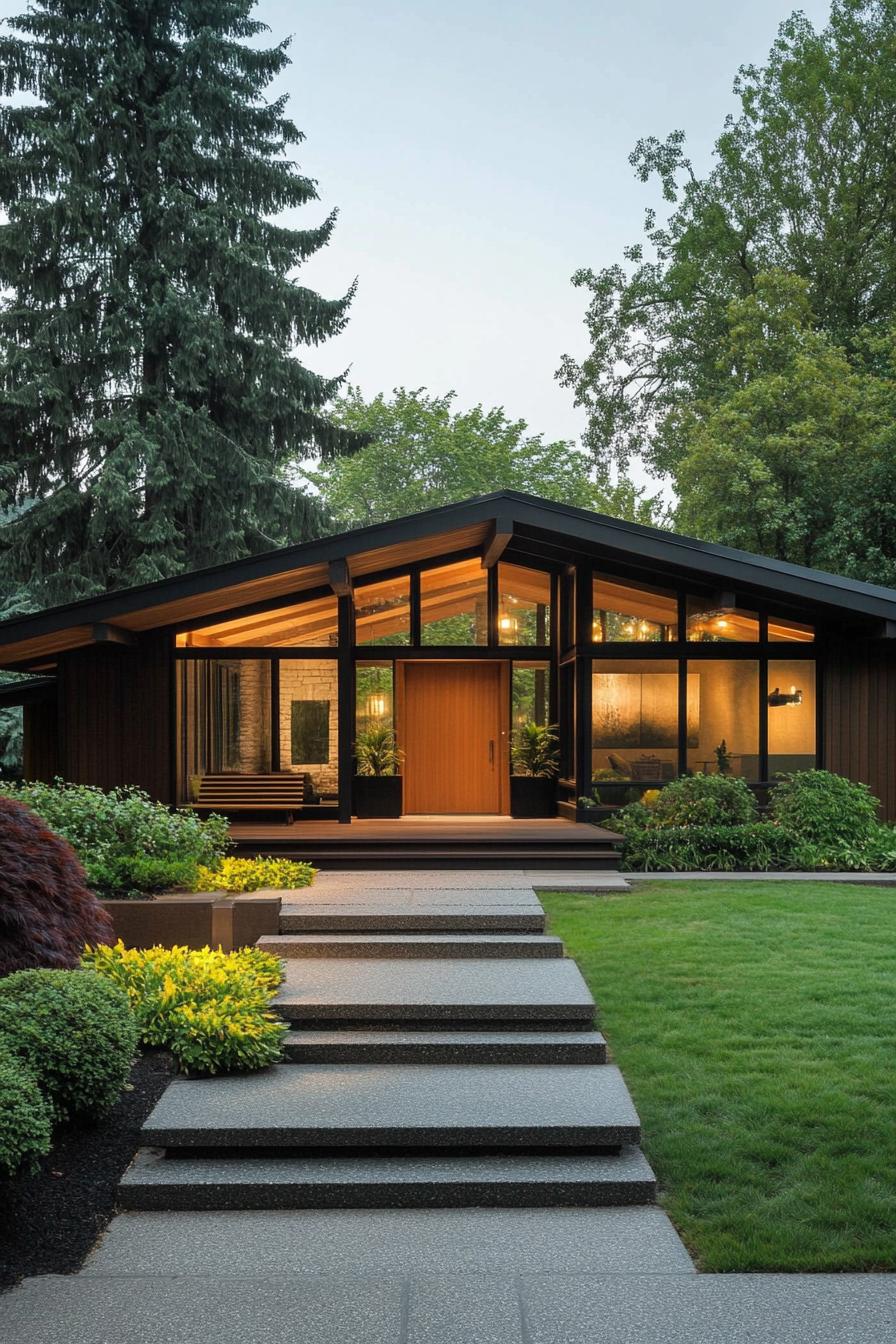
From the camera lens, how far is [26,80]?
19578 mm

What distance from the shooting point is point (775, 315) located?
72.7ft

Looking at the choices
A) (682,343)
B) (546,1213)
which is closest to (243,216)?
(682,343)

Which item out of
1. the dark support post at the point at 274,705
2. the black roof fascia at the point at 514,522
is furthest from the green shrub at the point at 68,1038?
the dark support post at the point at 274,705

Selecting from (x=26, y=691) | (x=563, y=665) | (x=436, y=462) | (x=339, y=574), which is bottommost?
(x=26, y=691)

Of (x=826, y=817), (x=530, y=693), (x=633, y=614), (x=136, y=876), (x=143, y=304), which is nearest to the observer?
(x=136, y=876)

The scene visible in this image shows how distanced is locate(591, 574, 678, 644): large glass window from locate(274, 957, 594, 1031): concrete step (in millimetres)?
7290

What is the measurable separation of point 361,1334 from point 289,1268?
50 cm

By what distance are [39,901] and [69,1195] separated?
1.58m

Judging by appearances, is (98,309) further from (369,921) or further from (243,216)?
(369,921)

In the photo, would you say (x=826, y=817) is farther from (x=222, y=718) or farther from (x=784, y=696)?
(x=222, y=718)

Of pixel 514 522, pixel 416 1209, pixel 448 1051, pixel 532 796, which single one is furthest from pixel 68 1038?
pixel 532 796

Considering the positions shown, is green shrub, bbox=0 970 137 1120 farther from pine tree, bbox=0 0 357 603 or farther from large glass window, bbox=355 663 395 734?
pine tree, bbox=0 0 357 603

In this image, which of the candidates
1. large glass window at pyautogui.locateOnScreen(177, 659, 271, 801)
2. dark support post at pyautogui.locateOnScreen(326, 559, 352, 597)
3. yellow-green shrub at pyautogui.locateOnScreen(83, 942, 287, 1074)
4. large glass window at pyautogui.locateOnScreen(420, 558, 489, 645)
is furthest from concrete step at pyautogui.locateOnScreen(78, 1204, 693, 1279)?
large glass window at pyautogui.locateOnScreen(420, 558, 489, 645)

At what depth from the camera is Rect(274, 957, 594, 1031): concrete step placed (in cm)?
549
